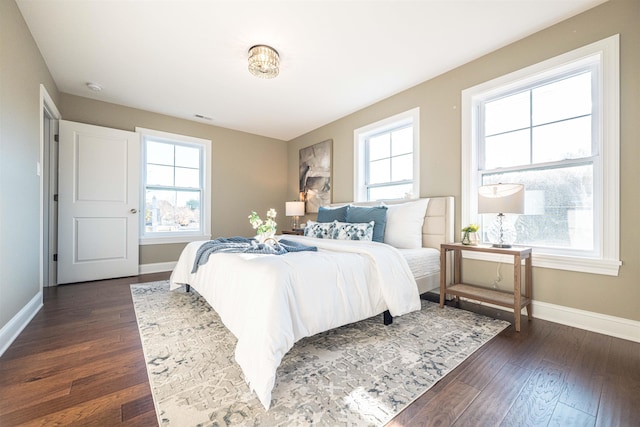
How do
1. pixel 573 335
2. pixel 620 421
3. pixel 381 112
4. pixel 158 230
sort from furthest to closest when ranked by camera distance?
pixel 158 230 < pixel 381 112 < pixel 573 335 < pixel 620 421

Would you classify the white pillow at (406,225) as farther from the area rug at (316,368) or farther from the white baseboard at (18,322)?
the white baseboard at (18,322)

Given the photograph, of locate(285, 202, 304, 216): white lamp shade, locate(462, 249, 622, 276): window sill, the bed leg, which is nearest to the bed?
the bed leg

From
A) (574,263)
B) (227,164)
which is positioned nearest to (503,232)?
(574,263)

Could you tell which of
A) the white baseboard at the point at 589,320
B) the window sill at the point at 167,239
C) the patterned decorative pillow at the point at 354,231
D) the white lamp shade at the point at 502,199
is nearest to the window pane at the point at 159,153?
the window sill at the point at 167,239

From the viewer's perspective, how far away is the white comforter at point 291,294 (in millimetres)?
1406

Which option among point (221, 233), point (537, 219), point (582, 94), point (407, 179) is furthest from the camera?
point (221, 233)

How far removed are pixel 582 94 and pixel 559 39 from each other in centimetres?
51

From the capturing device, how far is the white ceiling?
2.16 metres

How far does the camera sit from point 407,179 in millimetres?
3629

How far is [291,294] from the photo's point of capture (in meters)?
1.58

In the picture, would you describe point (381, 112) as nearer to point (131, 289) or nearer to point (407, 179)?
point (407, 179)

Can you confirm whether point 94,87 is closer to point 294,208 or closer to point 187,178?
point 187,178

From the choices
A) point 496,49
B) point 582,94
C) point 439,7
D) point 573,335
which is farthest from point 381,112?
point 573,335

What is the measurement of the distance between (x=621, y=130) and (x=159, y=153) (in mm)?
5502
